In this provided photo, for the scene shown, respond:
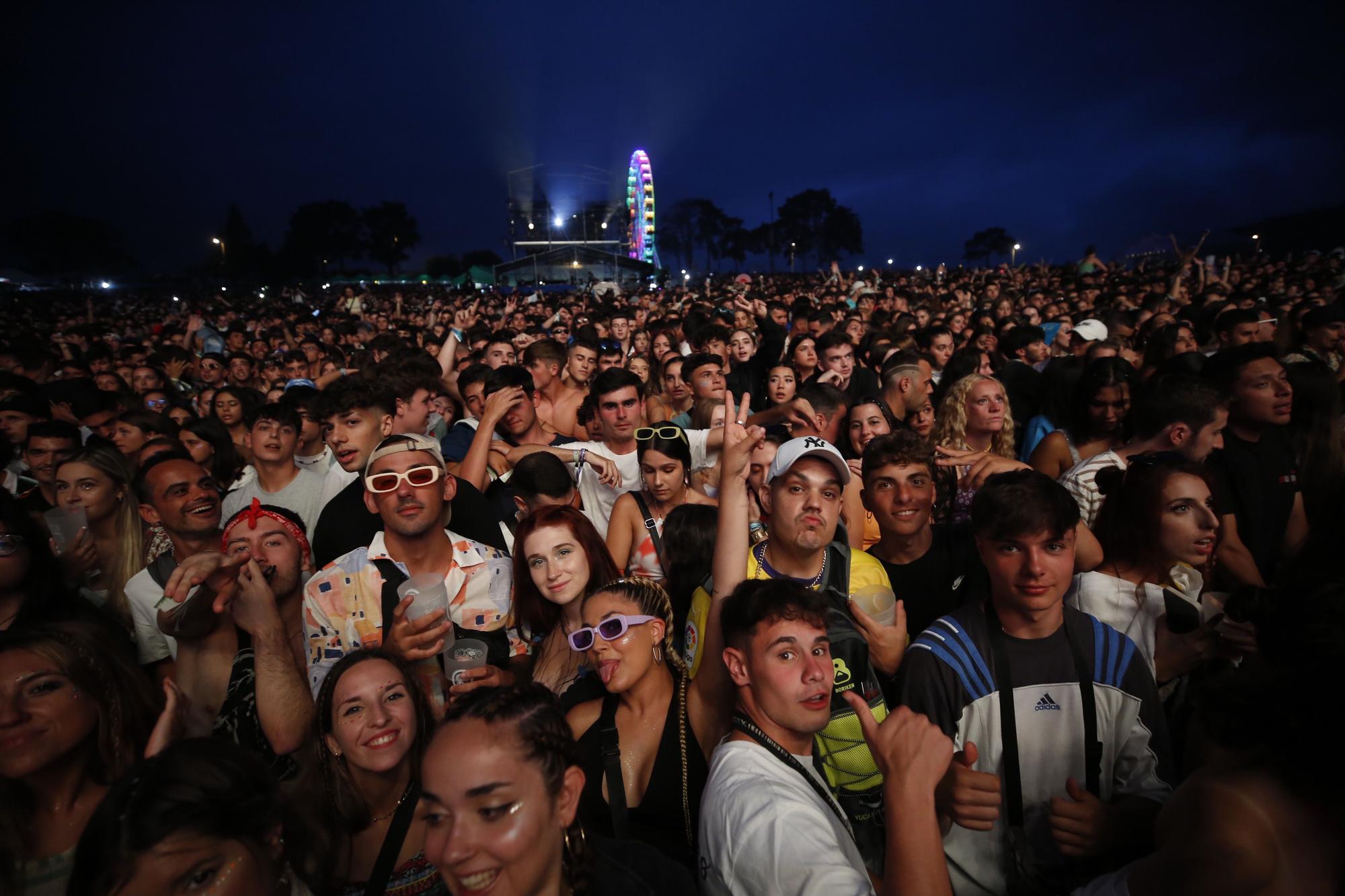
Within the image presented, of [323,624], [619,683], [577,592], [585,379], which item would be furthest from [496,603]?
[585,379]

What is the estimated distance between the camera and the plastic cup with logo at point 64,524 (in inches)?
129

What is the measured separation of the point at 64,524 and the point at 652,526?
10.3 ft

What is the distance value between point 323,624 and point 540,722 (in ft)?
5.34

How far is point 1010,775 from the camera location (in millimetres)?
2133

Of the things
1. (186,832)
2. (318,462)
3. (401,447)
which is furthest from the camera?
(318,462)

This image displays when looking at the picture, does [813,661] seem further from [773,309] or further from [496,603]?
[773,309]

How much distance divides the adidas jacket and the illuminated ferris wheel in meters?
79.9

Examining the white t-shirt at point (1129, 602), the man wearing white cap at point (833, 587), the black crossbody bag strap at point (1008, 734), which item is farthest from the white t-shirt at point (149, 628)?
the white t-shirt at point (1129, 602)

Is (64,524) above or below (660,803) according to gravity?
above

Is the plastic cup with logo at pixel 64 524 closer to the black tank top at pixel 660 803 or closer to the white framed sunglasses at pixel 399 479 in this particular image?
the white framed sunglasses at pixel 399 479

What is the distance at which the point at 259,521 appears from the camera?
3104 millimetres

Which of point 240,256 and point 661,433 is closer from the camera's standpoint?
point 661,433

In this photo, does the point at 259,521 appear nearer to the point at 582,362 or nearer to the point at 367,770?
the point at 367,770

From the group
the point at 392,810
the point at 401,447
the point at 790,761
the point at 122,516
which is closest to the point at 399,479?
the point at 401,447
